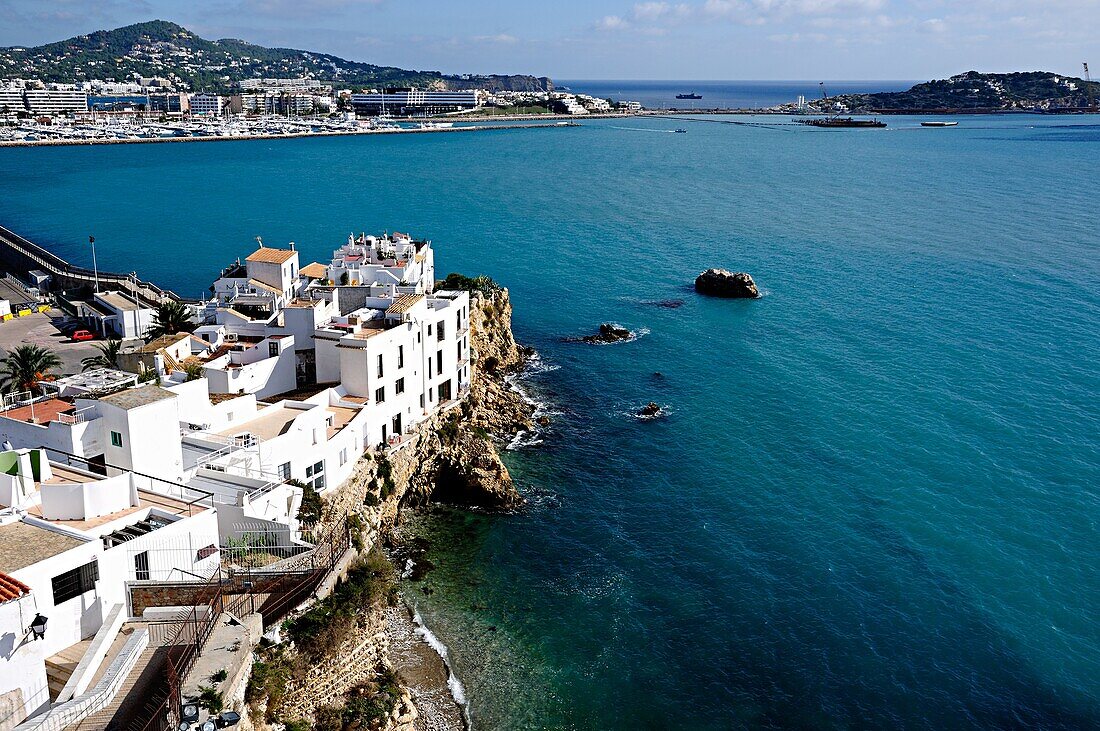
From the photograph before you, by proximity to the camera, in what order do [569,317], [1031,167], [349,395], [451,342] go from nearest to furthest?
[349,395] → [451,342] → [569,317] → [1031,167]

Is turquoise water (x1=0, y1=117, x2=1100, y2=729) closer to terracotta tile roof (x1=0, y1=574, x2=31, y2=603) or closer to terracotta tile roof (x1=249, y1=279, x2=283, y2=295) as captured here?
terracotta tile roof (x1=0, y1=574, x2=31, y2=603)

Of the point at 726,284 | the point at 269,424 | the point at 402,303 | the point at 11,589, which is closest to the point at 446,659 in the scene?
the point at 269,424

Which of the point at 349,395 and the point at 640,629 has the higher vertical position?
the point at 349,395

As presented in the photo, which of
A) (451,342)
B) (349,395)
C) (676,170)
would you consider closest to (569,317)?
(451,342)

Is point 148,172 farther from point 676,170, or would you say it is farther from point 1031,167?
point 1031,167

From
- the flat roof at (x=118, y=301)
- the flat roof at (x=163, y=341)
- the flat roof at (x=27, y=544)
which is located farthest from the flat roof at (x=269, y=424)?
the flat roof at (x=118, y=301)

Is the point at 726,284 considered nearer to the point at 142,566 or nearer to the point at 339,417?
the point at 339,417

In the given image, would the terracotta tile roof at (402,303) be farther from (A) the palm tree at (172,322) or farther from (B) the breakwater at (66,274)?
(B) the breakwater at (66,274)
